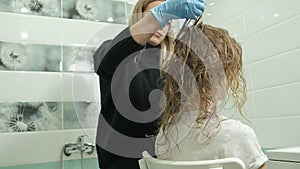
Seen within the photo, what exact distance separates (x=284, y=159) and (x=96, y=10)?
1.26m

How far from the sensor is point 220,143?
0.66 meters

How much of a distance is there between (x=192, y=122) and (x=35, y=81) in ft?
3.40

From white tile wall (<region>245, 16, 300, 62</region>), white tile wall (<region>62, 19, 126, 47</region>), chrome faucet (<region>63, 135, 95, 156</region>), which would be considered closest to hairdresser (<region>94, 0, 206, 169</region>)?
chrome faucet (<region>63, 135, 95, 156</region>)

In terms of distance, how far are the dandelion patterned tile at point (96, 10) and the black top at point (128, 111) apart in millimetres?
730

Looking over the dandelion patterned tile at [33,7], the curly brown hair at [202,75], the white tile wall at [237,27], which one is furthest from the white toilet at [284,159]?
the dandelion patterned tile at [33,7]

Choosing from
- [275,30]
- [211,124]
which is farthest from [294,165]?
[275,30]

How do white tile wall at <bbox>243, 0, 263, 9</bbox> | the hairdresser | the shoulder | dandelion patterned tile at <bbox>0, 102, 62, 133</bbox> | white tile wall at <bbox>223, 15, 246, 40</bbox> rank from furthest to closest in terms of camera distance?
white tile wall at <bbox>223, 15, 246, 40</bbox>, white tile wall at <bbox>243, 0, 263, 9</bbox>, dandelion patterned tile at <bbox>0, 102, 62, 133</bbox>, the hairdresser, the shoulder

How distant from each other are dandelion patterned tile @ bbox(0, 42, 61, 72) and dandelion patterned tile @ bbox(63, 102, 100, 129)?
8.5 inches

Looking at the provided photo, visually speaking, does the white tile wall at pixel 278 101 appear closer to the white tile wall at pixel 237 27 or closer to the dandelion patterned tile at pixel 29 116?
the white tile wall at pixel 237 27

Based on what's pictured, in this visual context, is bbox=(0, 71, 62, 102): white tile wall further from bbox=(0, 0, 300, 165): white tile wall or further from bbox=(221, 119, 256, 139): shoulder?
bbox=(221, 119, 256, 139): shoulder

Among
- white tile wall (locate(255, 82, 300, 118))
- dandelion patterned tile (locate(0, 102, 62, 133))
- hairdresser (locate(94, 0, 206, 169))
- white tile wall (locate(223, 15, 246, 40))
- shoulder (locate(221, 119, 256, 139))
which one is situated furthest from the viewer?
white tile wall (locate(223, 15, 246, 40))

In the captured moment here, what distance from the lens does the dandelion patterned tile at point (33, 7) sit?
1.50 meters

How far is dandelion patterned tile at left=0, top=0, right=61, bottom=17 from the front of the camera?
1.50m

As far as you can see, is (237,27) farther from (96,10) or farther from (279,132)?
(96,10)
